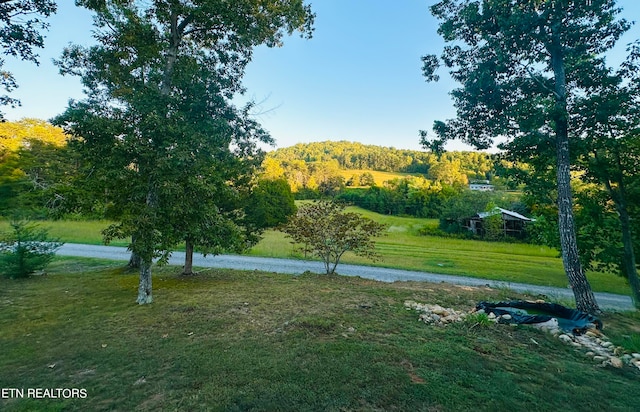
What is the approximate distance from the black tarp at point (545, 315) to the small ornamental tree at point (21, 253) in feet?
44.9

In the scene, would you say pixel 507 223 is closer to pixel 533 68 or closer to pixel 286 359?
pixel 533 68

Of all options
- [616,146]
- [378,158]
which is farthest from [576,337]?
[378,158]

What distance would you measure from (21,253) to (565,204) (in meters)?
16.2

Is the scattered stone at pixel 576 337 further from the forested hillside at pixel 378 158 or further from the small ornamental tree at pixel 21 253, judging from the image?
the forested hillside at pixel 378 158

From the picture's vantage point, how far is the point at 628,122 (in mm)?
7219

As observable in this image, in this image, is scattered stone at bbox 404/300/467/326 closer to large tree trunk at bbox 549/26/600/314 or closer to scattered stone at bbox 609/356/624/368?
scattered stone at bbox 609/356/624/368

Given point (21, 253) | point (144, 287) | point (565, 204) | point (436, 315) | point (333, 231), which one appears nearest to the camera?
point (436, 315)

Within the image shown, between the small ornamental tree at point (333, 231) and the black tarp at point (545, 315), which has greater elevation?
the small ornamental tree at point (333, 231)

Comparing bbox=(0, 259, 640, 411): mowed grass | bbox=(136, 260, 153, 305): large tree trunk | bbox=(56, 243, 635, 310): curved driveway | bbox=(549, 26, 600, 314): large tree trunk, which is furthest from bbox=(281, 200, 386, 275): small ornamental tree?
bbox=(136, 260, 153, 305): large tree trunk

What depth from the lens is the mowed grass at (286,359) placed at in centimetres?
294

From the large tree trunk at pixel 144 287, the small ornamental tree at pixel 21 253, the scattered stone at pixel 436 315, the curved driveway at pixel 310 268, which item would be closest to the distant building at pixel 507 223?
the curved driveway at pixel 310 268

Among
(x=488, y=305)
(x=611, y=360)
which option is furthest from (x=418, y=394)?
(x=488, y=305)

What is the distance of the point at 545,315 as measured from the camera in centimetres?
600

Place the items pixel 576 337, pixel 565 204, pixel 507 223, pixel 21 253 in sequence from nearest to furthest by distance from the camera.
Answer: pixel 576 337, pixel 565 204, pixel 21 253, pixel 507 223
